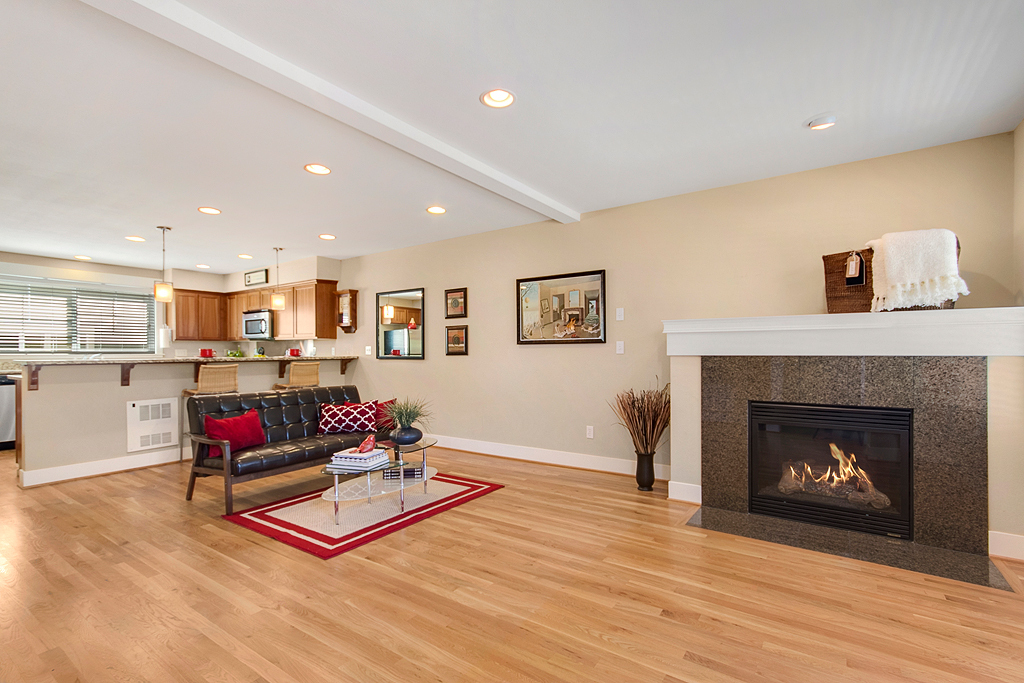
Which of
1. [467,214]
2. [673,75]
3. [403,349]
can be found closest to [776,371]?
[673,75]

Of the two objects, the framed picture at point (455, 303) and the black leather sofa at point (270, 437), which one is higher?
the framed picture at point (455, 303)

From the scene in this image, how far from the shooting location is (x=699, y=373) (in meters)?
3.62

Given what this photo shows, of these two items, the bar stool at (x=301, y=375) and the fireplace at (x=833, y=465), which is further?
the bar stool at (x=301, y=375)

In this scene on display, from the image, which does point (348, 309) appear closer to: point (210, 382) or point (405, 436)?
point (210, 382)

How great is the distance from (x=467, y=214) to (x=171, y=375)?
3577 mm

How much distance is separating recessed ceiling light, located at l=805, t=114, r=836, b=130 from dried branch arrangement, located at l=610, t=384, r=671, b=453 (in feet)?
7.18

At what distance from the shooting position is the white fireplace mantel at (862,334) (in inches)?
105

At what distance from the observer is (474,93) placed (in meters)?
2.52

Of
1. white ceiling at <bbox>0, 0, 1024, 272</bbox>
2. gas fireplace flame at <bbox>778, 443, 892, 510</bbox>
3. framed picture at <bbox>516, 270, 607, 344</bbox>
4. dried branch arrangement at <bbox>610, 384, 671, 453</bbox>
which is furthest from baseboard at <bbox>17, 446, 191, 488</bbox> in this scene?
gas fireplace flame at <bbox>778, 443, 892, 510</bbox>

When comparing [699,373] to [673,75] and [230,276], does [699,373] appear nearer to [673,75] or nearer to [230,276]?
[673,75]

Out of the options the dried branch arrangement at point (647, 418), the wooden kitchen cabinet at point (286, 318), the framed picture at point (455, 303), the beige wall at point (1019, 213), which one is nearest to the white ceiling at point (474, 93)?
the beige wall at point (1019, 213)

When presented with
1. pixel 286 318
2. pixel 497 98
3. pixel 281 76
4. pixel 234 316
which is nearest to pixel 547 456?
pixel 497 98

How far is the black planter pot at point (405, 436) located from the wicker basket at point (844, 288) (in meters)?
3.07

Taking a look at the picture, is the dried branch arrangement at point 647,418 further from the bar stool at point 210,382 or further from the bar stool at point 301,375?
the bar stool at point 210,382
